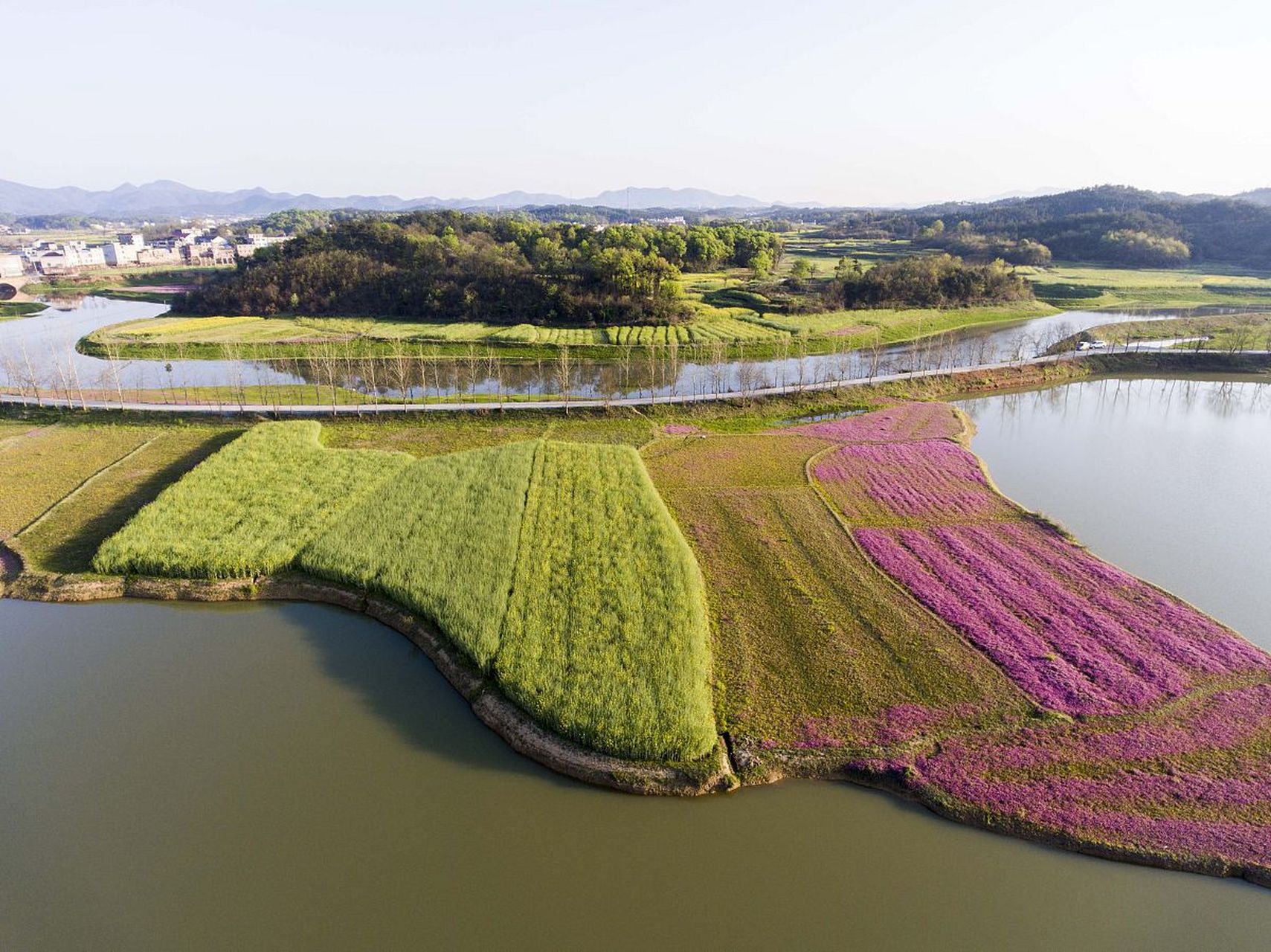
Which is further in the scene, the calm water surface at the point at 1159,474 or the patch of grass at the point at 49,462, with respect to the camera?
the patch of grass at the point at 49,462

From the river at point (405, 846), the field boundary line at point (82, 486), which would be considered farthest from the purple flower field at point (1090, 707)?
the field boundary line at point (82, 486)

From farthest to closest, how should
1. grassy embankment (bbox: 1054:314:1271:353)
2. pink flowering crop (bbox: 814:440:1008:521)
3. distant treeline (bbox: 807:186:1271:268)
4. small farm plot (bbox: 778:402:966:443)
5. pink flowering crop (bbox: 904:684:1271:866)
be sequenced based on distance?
distant treeline (bbox: 807:186:1271:268) < grassy embankment (bbox: 1054:314:1271:353) < small farm plot (bbox: 778:402:966:443) < pink flowering crop (bbox: 814:440:1008:521) < pink flowering crop (bbox: 904:684:1271:866)

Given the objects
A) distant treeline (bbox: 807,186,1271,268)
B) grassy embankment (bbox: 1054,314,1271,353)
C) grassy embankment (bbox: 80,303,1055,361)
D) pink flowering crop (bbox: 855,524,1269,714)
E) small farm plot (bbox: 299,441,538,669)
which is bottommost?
pink flowering crop (bbox: 855,524,1269,714)

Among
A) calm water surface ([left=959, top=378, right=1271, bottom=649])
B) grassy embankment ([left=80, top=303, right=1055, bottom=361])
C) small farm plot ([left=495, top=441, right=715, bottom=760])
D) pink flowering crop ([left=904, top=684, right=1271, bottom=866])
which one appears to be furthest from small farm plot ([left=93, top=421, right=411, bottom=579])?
calm water surface ([left=959, top=378, right=1271, bottom=649])

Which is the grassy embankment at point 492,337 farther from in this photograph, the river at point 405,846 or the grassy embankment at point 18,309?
the river at point 405,846

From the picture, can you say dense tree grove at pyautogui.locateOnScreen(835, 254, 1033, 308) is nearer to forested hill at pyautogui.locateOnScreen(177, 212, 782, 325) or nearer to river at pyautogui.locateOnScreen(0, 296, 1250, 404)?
river at pyautogui.locateOnScreen(0, 296, 1250, 404)

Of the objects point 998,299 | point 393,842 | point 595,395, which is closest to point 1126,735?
point 393,842
